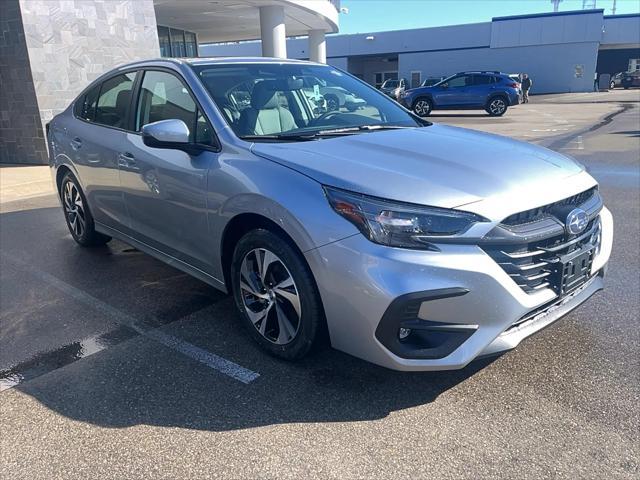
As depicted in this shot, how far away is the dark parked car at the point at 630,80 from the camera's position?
50656 mm

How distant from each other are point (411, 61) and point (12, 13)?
1860 inches

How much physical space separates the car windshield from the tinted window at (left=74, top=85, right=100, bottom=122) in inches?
61.8

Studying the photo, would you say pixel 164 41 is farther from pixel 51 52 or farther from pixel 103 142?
pixel 103 142

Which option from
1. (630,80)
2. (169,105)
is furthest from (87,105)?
(630,80)

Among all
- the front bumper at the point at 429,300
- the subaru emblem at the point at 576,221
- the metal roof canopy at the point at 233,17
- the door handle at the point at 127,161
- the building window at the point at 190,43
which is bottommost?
the front bumper at the point at 429,300

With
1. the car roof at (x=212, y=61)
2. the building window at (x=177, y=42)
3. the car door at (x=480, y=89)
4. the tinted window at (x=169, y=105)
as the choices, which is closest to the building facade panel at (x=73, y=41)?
the car roof at (x=212, y=61)

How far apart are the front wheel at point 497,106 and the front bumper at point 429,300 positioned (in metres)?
22.0

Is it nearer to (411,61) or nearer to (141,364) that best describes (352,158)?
(141,364)

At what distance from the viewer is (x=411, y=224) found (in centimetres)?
252

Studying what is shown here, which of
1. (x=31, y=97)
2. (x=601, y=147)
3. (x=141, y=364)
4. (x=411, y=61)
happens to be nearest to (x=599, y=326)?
(x=141, y=364)

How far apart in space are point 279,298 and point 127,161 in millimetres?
1851

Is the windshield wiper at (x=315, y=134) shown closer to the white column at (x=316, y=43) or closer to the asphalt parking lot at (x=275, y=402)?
the asphalt parking lot at (x=275, y=402)

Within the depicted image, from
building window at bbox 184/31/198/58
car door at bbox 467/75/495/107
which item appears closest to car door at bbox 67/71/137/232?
building window at bbox 184/31/198/58

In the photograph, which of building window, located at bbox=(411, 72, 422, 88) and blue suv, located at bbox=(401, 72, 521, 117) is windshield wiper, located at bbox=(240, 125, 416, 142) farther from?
building window, located at bbox=(411, 72, 422, 88)
